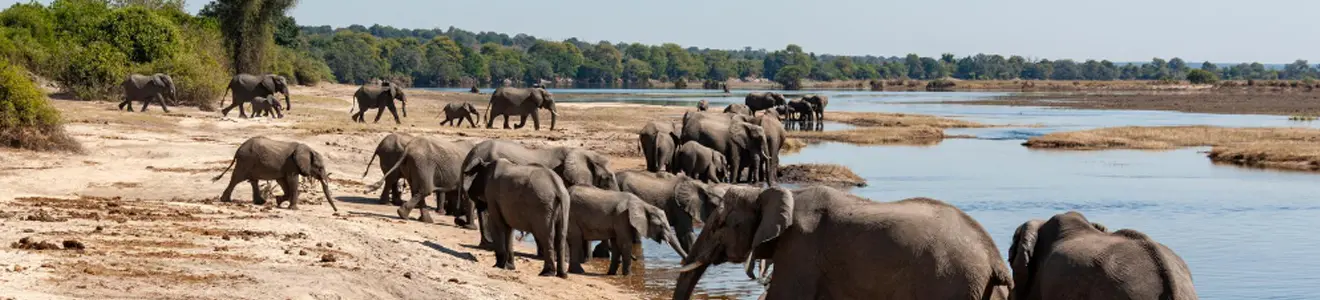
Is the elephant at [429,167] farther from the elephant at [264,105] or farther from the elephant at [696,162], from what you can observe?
the elephant at [264,105]

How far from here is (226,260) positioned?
12.4 metres

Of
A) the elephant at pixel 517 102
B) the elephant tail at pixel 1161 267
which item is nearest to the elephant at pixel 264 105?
the elephant at pixel 517 102

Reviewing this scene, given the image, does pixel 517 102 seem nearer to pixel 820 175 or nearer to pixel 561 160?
pixel 820 175

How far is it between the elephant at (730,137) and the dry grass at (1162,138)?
66.8 feet

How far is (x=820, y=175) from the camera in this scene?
3097cm

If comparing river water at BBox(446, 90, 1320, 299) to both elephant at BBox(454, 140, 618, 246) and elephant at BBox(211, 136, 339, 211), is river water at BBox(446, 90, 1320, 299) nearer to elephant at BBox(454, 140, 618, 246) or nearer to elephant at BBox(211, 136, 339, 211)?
elephant at BBox(454, 140, 618, 246)

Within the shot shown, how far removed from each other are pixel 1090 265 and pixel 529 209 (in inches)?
283

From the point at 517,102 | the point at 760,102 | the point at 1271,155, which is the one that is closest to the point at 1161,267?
the point at 517,102

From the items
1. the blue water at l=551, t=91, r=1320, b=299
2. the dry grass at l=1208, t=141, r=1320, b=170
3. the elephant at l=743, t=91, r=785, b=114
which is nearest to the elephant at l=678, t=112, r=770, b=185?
the blue water at l=551, t=91, r=1320, b=299

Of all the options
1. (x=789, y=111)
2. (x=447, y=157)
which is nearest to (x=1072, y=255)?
(x=447, y=157)

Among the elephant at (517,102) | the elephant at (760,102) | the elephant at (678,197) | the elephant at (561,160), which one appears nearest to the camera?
the elephant at (561,160)

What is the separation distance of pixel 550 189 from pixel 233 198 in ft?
20.6

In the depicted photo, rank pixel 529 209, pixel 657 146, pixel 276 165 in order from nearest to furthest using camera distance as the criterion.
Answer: pixel 529 209 < pixel 276 165 < pixel 657 146

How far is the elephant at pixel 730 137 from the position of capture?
29.1 m
